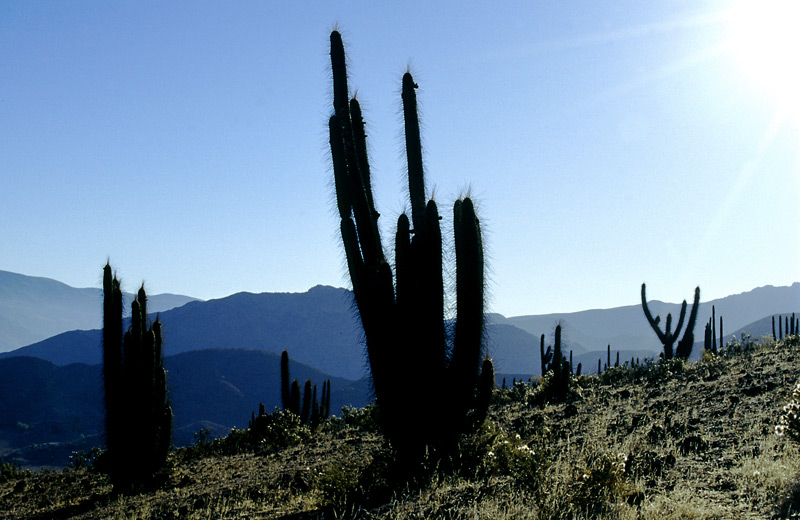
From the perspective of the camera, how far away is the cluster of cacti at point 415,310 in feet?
33.1

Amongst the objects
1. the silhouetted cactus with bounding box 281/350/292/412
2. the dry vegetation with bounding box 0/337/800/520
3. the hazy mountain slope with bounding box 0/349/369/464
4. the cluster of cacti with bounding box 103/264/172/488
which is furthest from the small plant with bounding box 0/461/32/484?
the hazy mountain slope with bounding box 0/349/369/464

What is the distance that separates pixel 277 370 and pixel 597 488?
498 ft

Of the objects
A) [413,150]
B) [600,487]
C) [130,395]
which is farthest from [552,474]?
[130,395]

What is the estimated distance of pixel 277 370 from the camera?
154 meters

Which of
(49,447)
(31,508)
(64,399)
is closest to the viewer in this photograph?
(31,508)

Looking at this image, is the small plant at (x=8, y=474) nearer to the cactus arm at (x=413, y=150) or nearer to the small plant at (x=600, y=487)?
the cactus arm at (x=413, y=150)

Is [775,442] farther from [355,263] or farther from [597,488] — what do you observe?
[355,263]

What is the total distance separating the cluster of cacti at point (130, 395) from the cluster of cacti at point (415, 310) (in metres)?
7.68

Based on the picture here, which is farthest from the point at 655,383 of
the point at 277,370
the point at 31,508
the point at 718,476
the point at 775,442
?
the point at 277,370

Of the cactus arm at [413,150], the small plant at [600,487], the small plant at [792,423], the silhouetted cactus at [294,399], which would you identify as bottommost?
the silhouetted cactus at [294,399]

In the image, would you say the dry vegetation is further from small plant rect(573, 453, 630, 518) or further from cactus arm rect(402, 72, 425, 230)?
cactus arm rect(402, 72, 425, 230)

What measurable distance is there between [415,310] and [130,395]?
29.6 ft

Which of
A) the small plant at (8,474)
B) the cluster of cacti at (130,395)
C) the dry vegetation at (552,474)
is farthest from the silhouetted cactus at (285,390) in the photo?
the cluster of cacti at (130,395)

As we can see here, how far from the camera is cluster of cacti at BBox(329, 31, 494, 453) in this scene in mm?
10086
